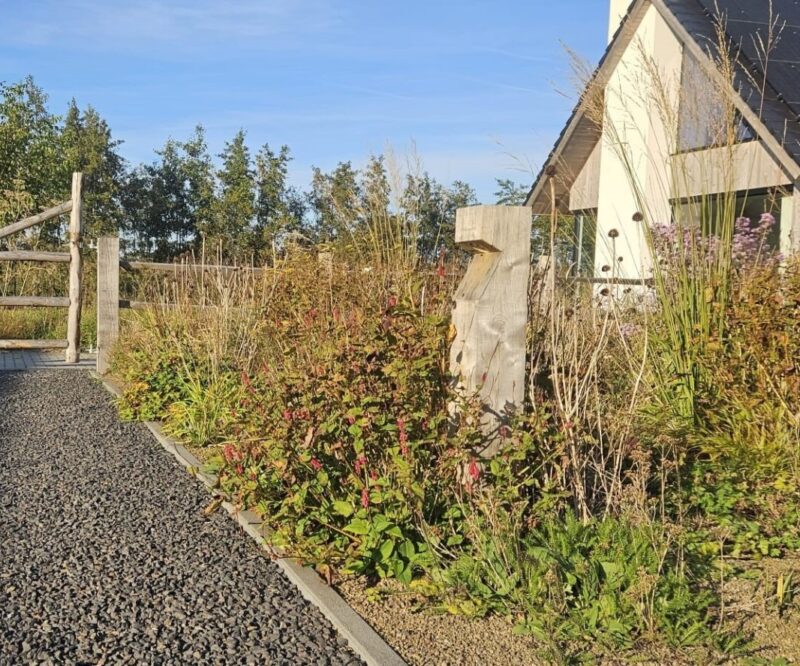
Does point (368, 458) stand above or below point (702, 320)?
below

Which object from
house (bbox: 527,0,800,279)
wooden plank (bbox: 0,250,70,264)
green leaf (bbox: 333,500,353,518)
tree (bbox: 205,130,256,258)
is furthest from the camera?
tree (bbox: 205,130,256,258)

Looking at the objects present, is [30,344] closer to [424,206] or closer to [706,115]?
[424,206]

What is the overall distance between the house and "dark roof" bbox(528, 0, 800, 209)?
0.02 meters

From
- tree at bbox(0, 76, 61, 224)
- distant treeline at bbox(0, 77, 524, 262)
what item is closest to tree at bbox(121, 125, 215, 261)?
distant treeline at bbox(0, 77, 524, 262)

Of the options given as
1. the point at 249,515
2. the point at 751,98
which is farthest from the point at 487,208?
the point at 751,98

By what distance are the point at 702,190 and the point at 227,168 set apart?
104ft

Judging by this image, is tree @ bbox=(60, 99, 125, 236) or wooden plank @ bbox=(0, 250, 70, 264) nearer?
wooden plank @ bbox=(0, 250, 70, 264)

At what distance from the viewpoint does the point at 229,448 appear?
402 cm

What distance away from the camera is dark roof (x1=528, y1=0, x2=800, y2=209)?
10.8 metres

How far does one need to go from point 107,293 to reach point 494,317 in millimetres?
7200

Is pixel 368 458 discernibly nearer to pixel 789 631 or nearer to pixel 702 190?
pixel 789 631

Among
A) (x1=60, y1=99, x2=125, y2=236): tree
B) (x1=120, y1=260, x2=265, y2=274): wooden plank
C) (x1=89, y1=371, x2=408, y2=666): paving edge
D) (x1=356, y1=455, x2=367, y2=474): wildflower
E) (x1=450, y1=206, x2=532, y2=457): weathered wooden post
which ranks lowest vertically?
(x1=89, y1=371, x2=408, y2=666): paving edge

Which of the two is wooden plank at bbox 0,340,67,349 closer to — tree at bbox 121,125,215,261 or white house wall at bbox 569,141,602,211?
white house wall at bbox 569,141,602,211

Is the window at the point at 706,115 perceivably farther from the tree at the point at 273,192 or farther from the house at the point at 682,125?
the tree at the point at 273,192
